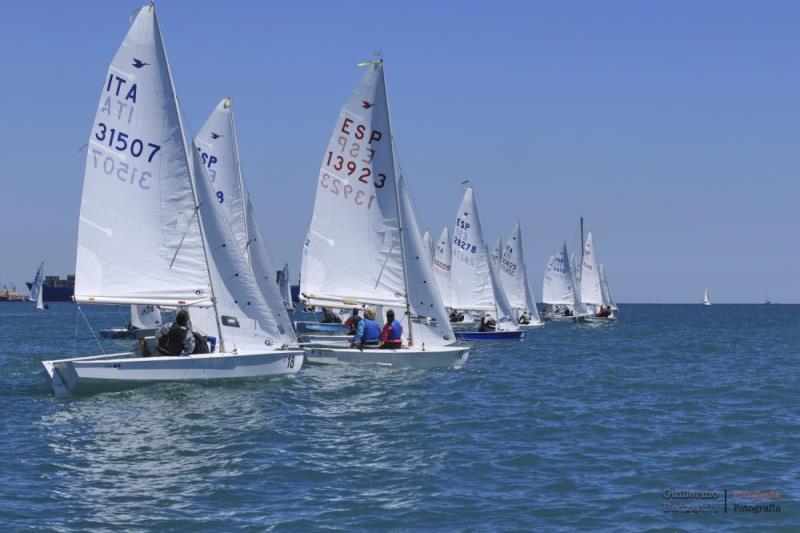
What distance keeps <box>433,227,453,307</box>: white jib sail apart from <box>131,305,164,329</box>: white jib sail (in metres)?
12.1

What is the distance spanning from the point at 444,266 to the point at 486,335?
6.27 m

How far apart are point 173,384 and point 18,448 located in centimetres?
565

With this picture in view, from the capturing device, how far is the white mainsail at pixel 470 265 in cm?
4919

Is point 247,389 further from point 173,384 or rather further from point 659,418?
point 659,418

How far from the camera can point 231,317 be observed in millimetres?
24250

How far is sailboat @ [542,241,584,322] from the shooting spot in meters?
79.9

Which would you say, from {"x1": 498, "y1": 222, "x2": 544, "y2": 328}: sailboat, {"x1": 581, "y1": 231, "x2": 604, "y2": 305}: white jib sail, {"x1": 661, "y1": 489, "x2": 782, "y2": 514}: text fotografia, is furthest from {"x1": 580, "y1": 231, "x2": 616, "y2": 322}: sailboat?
{"x1": 661, "y1": 489, "x2": 782, "y2": 514}: text fotografia

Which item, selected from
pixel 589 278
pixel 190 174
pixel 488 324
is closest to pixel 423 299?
pixel 190 174

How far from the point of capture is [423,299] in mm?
30734

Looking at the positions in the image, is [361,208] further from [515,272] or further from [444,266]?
[515,272]

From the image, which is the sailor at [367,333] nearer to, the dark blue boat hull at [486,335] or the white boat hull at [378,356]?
the white boat hull at [378,356]

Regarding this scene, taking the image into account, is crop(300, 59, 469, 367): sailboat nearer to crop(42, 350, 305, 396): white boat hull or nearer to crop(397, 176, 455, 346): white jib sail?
crop(397, 176, 455, 346): white jib sail

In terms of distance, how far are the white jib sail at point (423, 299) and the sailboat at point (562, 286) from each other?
49.6m

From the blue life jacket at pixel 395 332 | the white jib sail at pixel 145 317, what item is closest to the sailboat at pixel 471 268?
the white jib sail at pixel 145 317
